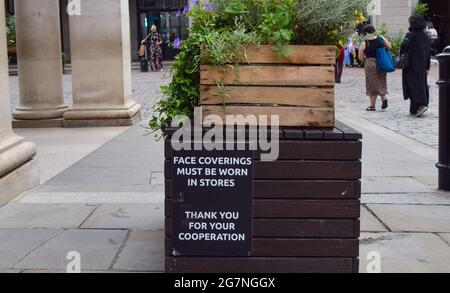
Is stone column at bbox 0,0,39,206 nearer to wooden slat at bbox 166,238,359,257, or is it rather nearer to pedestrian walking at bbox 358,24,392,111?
wooden slat at bbox 166,238,359,257

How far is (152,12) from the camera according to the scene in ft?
114

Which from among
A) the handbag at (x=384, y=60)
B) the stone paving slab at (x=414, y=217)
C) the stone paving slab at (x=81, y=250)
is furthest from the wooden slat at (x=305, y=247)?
the handbag at (x=384, y=60)

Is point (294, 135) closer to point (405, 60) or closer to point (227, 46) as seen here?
point (227, 46)

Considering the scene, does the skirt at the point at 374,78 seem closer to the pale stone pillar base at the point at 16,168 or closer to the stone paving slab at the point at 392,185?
the stone paving slab at the point at 392,185

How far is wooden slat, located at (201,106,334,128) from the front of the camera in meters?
3.21

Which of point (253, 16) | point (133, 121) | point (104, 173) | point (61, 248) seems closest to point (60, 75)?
point (133, 121)

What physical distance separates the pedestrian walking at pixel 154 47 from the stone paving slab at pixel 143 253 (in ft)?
76.8

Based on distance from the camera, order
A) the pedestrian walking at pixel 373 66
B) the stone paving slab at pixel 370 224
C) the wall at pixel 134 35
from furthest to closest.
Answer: the wall at pixel 134 35, the pedestrian walking at pixel 373 66, the stone paving slab at pixel 370 224

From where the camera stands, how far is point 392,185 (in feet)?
19.7

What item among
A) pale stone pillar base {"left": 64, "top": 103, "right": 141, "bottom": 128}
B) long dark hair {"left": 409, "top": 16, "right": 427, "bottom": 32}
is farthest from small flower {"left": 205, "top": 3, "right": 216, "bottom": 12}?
long dark hair {"left": 409, "top": 16, "right": 427, "bottom": 32}

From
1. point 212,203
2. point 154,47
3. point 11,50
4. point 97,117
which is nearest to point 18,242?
point 212,203

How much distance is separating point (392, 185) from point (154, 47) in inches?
893

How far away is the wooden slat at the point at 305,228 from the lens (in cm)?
318

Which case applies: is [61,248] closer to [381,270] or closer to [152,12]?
[381,270]
